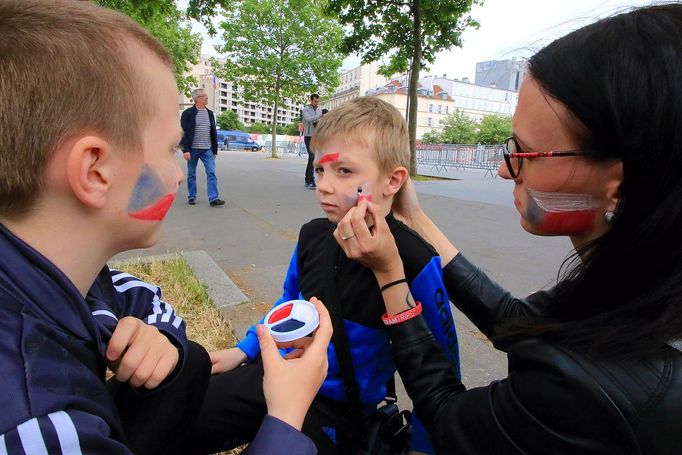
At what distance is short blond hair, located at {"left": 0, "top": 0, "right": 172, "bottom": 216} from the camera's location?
83 centimetres

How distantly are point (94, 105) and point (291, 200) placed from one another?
704 centimetres

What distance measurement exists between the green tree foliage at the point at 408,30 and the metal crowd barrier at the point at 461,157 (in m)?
5.95

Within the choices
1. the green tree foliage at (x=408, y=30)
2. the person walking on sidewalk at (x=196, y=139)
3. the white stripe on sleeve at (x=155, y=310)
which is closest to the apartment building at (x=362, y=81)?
the green tree foliage at (x=408, y=30)

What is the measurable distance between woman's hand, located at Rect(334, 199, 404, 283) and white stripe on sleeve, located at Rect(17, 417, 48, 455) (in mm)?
984

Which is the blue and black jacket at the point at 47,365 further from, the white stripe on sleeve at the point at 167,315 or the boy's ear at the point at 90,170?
the white stripe on sleeve at the point at 167,315

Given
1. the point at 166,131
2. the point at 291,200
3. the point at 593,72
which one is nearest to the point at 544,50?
the point at 593,72

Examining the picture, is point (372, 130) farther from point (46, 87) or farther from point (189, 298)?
point (189, 298)

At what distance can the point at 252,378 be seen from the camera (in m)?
1.64

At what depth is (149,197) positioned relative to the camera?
105 centimetres

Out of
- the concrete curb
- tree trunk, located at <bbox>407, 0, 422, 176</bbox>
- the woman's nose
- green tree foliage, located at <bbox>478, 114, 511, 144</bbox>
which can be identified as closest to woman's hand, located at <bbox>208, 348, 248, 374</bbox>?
the concrete curb

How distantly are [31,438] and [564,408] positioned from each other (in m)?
0.92

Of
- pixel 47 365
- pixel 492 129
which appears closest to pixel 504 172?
pixel 47 365

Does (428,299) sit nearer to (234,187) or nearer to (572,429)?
(572,429)

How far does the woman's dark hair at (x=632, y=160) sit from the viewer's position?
870 mm
